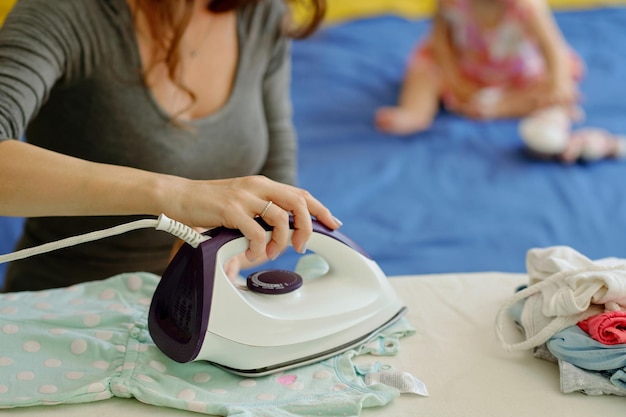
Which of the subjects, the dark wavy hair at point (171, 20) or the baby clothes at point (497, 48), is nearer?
the dark wavy hair at point (171, 20)

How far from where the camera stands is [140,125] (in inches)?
35.9

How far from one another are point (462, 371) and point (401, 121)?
1045mm

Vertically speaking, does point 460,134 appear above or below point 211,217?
below

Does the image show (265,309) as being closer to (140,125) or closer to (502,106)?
(140,125)

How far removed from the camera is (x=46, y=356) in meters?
0.64

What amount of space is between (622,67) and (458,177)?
71 cm

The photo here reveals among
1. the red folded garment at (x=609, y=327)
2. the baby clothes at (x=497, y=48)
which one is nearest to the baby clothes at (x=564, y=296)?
the red folded garment at (x=609, y=327)

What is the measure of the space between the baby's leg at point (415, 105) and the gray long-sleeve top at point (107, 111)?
0.59 metres

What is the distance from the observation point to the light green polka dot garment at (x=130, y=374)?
0.59m

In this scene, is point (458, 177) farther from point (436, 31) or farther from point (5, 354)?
point (5, 354)

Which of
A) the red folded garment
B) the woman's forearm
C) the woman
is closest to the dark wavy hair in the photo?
the woman

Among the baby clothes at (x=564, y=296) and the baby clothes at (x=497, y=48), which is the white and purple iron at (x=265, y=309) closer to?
the baby clothes at (x=564, y=296)

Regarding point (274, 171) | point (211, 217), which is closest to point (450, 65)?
point (274, 171)

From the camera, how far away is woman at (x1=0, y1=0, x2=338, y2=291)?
25.2 inches
